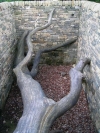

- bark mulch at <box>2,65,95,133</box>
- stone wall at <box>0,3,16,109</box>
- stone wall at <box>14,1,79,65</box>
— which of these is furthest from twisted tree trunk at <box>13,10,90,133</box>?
stone wall at <box>14,1,79,65</box>

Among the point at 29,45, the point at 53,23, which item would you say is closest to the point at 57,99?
the point at 29,45

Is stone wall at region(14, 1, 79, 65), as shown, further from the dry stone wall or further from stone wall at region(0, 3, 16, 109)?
stone wall at region(0, 3, 16, 109)

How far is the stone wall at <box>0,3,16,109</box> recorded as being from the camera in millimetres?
4543

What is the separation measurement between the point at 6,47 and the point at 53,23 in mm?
1907

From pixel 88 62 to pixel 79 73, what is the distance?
19.7 inches

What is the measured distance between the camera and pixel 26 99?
321 centimetres

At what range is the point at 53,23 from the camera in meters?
6.04

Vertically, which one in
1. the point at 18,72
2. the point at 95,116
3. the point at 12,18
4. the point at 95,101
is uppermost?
the point at 12,18

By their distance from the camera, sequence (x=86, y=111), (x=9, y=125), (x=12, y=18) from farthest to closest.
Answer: (x=12, y=18) → (x=86, y=111) → (x=9, y=125)

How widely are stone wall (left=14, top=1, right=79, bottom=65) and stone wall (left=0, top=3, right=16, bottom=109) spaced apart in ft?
1.37

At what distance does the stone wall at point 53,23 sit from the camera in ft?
19.1

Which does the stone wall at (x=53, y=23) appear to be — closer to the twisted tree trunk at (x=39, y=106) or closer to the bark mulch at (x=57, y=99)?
the bark mulch at (x=57, y=99)

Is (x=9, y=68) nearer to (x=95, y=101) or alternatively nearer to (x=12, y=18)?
(x=12, y=18)

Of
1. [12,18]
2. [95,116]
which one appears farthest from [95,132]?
[12,18]
